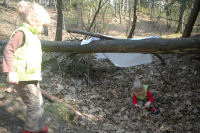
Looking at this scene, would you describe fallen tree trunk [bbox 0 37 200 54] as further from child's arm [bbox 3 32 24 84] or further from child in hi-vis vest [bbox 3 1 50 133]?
child's arm [bbox 3 32 24 84]

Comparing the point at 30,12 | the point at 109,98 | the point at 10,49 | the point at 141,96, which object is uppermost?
the point at 30,12

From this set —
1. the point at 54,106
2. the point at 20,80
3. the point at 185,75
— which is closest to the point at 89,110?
the point at 54,106

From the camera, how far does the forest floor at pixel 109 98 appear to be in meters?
3.34

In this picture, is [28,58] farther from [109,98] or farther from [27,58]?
[109,98]

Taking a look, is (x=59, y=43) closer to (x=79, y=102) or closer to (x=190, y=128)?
(x=79, y=102)

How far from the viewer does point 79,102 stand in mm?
4547

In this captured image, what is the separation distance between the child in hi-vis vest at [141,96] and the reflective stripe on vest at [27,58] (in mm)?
2829

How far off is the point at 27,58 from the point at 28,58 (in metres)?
0.01

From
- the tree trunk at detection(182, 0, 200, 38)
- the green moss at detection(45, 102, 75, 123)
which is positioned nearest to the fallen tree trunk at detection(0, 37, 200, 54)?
the green moss at detection(45, 102, 75, 123)

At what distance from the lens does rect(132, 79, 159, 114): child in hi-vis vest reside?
4.39 metres

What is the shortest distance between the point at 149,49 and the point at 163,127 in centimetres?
189

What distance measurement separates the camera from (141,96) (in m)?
4.62

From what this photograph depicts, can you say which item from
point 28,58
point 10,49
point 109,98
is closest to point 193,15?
point 109,98

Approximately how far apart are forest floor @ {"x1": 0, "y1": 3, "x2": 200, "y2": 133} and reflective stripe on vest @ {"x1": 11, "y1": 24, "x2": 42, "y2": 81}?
3.21 feet
